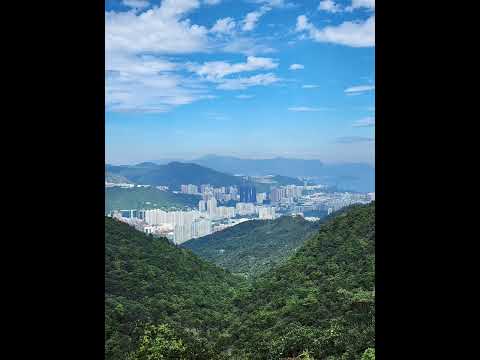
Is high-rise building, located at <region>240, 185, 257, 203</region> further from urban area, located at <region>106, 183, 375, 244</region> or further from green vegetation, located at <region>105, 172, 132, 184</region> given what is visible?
green vegetation, located at <region>105, 172, 132, 184</region>

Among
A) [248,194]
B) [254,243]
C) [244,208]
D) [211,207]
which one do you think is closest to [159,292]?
[254,243]

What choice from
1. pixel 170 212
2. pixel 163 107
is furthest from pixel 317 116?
pixel 170 212

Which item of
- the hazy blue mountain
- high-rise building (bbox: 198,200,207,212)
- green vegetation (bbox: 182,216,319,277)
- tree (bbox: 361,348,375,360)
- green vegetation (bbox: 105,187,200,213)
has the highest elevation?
the hazy blue mountain

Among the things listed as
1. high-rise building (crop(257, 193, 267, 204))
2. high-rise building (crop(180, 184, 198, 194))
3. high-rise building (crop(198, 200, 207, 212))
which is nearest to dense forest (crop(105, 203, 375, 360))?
high-rise building (crop(198, 200, 207, 212))

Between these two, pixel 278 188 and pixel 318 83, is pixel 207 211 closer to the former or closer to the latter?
pixel 278 188

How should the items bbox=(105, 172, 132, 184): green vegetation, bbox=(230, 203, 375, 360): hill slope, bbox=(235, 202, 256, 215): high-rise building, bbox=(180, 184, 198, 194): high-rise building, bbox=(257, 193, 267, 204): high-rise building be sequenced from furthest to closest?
1. bbox=(257, 193, 267, 204): high-rise building
2. bbox=(180, 184, 198, 194): high-rise building
3. bbox=(235, 202, 256, 215): high-rise building
4. bbox=(105, 172, 132, 184): green vegetation
5. bbox=(230, 203, 375, 360): hill slope

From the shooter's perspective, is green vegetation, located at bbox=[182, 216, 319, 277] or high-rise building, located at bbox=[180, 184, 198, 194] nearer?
green vegetation, located at bbox=[182, 216, 319, 277]
